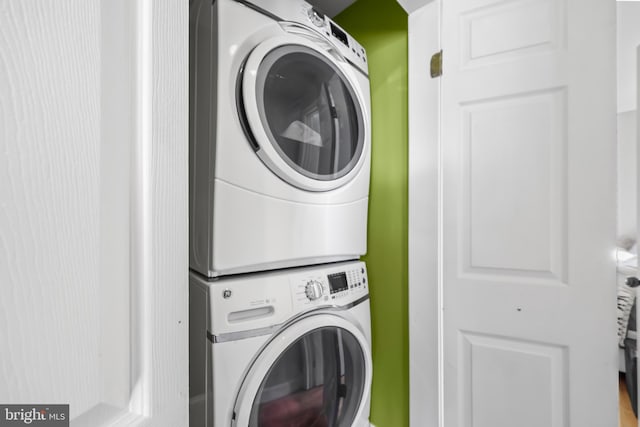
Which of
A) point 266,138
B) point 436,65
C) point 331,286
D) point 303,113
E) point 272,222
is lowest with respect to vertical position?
point 331,286

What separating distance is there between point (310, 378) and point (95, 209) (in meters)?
0.90

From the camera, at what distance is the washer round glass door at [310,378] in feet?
2.74

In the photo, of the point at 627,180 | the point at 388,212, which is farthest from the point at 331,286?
the point at 627,180

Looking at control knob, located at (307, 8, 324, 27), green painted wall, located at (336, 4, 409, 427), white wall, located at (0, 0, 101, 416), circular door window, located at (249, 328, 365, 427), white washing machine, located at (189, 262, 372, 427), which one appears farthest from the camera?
green painted wall, located at (336, 4, 409, 427)

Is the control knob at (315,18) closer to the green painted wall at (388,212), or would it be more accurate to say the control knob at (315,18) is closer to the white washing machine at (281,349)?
the green painted wall at (388,212)

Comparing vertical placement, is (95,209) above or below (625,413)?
above

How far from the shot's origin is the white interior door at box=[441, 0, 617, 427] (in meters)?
0.93

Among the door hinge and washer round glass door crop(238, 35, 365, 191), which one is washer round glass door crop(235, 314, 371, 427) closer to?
washer round glass door crop(238, 35, 365, 191)

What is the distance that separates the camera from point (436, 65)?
1195 mm

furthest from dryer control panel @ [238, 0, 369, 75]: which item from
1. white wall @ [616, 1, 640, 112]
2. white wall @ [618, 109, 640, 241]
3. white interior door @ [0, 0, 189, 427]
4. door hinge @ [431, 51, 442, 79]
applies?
white wall @ [618, 109, 640, 241]

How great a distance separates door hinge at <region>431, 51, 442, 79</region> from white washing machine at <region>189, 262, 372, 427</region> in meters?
0.83

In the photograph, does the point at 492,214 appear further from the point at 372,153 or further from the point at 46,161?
the point at 46,161

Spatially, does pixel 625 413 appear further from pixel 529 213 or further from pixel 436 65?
pixel 436 65

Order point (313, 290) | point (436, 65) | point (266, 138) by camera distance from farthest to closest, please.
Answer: point (436, 65) < point (313, 290) < point (266, 138)
